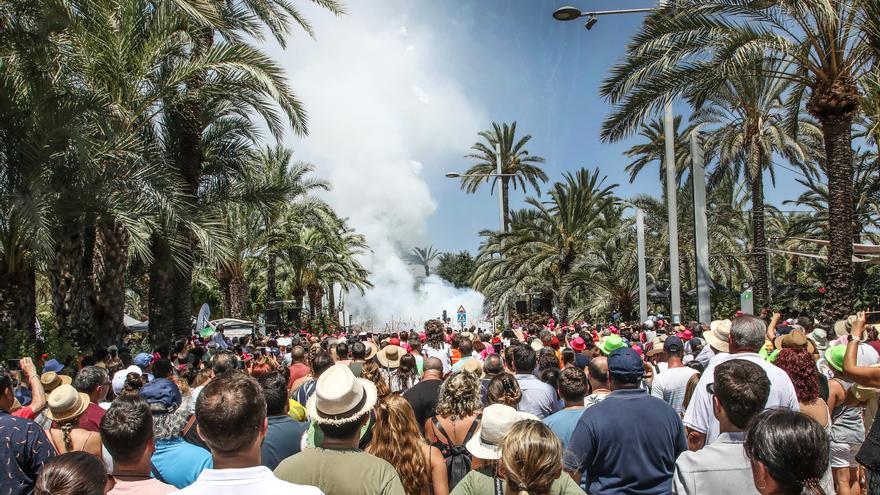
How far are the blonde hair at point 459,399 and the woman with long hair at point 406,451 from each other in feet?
2.05

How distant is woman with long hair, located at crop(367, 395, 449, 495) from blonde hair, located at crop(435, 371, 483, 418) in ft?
2.05

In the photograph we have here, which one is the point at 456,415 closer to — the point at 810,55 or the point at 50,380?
the point at 50,380

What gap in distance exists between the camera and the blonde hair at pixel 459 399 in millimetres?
4484

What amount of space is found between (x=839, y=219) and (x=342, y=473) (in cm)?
1187

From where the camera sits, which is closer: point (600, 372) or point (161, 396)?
point (161, 396)

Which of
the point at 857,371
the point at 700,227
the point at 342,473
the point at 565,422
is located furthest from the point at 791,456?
the point at 700,227

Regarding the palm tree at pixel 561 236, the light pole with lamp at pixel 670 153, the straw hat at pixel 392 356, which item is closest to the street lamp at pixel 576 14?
the light pole with lamp at pixel 670 153

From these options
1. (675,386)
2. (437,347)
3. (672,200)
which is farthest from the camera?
(672,200)

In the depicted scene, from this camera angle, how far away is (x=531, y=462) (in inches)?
101

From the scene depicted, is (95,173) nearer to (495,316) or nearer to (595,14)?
(595,14)

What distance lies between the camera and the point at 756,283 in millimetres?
22625

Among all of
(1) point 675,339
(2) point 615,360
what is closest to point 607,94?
(1) point 675,339

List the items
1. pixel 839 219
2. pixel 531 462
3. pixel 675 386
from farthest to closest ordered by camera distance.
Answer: pixel 839 219 < pixel 675 386 < pixel 531 462

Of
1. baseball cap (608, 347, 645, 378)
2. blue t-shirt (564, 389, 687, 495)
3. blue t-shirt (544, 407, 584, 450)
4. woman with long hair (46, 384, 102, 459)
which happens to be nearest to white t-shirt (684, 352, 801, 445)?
blue t-shirt (564, 389, 687, 495)
